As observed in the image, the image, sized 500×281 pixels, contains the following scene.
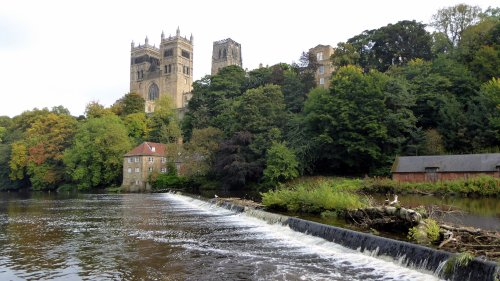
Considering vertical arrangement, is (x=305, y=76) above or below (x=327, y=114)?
above

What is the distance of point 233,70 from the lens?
92.3 metres

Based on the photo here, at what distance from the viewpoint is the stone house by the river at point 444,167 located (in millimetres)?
40250

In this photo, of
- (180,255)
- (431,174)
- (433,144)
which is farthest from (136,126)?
(180,255)

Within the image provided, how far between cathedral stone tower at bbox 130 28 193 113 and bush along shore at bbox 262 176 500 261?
371 feet

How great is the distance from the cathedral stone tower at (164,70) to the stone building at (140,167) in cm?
6413

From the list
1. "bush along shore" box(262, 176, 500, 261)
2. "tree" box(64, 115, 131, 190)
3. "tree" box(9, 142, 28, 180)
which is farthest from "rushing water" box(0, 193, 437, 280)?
"tree" box(9, 142, 28, 180)

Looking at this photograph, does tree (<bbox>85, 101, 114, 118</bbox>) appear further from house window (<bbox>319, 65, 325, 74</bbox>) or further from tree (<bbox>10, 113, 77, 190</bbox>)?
house window (<bbox>319, 65, 325, 74</bbox>)

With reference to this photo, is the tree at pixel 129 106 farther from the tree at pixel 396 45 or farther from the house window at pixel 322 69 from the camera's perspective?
the tree at pixel 396 45

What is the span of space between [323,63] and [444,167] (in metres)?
45.6

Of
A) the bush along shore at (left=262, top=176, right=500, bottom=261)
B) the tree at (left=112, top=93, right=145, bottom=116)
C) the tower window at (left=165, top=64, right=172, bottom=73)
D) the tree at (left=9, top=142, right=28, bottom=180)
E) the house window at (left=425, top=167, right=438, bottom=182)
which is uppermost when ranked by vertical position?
the tower window at (left=165, top=64, right=172, bottom=73)

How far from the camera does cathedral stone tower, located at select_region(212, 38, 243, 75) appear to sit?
502 feet

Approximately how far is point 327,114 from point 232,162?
13787 mm

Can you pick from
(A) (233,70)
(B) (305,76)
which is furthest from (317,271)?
(A) (233,70)

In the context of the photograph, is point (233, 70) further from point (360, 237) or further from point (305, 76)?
point (360, 237)
